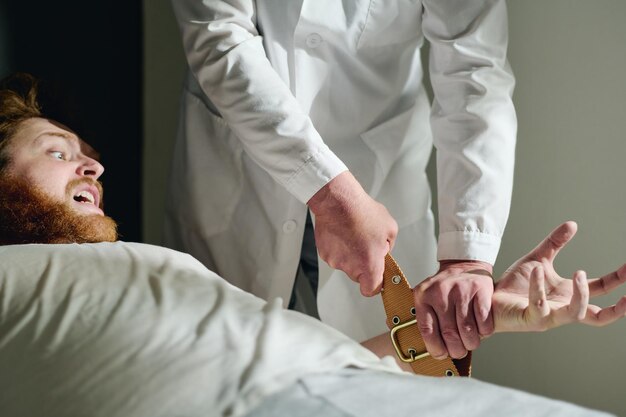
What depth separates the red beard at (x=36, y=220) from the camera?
4.20 ft

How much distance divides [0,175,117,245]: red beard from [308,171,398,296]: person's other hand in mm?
390

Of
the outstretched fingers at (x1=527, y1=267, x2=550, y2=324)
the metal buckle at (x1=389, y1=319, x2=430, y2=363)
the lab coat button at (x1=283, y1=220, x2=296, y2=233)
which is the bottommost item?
the metal buckle at (x1=389, y1=319, x2=430, y2=363)

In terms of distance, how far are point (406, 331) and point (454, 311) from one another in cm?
10

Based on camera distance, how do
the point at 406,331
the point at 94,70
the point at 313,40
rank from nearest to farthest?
the point at 406,331 → the point at 313,40 → the point at 94,70

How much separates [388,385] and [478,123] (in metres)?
0.56

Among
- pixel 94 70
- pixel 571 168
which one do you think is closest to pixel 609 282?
pixel 571 168

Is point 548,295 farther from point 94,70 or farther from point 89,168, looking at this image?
point 94,70

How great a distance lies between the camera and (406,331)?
1251 mm

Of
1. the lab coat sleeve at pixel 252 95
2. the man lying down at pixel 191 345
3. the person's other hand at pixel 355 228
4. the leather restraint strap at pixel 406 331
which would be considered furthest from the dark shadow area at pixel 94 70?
the leather restraint strap at pixel 406 331

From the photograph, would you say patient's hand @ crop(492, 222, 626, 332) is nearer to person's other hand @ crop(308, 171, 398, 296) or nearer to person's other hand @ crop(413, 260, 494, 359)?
person's other hand @ crop(413, 260, 494, 359)

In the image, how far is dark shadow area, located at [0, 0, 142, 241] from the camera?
5.15 ft

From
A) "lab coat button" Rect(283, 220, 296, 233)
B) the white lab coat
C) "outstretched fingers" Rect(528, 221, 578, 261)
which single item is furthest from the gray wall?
"lab coat button" Rect(283, 220, 296, 233)

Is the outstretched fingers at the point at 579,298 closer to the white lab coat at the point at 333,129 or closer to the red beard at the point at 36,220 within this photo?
the white lab coat at the point at 333,129

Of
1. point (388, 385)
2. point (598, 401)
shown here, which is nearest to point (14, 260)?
point (388, 385)
